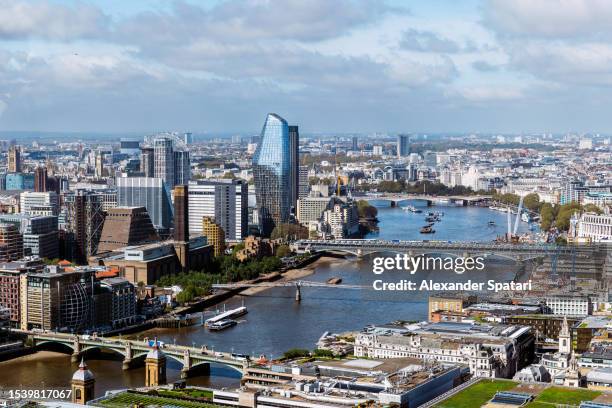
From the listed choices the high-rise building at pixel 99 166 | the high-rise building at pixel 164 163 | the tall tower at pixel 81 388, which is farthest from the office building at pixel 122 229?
the high-rise building at pixel 99 166

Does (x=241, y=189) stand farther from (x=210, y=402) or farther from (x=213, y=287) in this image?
(x=210, y=402)

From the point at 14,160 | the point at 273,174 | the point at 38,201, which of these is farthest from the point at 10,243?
the point at 14,160

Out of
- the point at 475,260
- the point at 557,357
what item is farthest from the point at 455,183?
the point at 557,357

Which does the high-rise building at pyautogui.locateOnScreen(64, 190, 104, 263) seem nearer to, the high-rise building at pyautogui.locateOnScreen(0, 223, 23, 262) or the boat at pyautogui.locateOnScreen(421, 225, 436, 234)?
the high-rise building at pyautogui.locateOnScreen(0, 223, 23, 262)

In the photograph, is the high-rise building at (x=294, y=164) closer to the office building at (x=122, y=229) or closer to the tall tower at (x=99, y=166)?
the office building at (x=122, y=229)

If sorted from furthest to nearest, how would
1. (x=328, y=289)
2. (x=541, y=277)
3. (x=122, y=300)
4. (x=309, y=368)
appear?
(x=328, y=289), (x=541, y=277), (x=122, y=300), (x=309, y=368)

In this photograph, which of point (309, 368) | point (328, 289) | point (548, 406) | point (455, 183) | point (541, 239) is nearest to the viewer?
point (548, 406)
